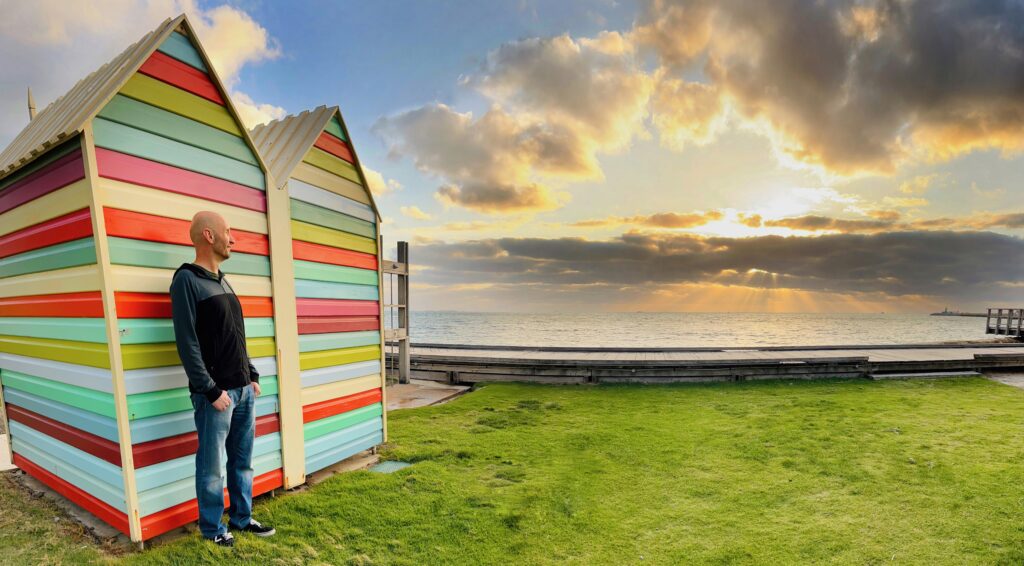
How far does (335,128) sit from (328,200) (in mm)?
866

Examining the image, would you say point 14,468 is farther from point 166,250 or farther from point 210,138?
point 210,138

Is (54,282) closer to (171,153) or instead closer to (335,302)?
(171,153)

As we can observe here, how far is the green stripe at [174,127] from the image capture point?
3.06 metres

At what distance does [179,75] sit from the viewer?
3.42 metres

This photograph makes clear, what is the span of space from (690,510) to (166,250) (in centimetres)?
495

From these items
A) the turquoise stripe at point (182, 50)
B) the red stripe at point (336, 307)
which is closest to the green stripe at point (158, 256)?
the red stripe at point (336, 307)

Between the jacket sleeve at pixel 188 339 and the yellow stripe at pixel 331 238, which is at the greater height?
the yellow stripe at pixel 331 238

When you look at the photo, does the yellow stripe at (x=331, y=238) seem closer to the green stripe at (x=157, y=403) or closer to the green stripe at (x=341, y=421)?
the green stripe at (x=157, y=403)

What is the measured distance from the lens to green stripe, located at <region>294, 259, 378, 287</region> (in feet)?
14.5

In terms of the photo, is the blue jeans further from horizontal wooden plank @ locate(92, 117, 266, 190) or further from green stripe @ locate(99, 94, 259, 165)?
green stripe @ locate(99, 94, 259, 165)

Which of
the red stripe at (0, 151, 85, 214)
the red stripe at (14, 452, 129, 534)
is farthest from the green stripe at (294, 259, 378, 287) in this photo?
the red stripe at (14, 452, 129, 534)

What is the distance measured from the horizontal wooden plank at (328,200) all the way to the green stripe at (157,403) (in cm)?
204

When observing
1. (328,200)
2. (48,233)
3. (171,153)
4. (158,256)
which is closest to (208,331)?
(158,256)

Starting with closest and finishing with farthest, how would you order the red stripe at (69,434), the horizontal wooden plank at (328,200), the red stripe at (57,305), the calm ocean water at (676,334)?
the red stripe at (57,305) → the red stripe at (69,434) → the horizontal wooden plank at (328,200) → the calm ocean water at (676,334)
